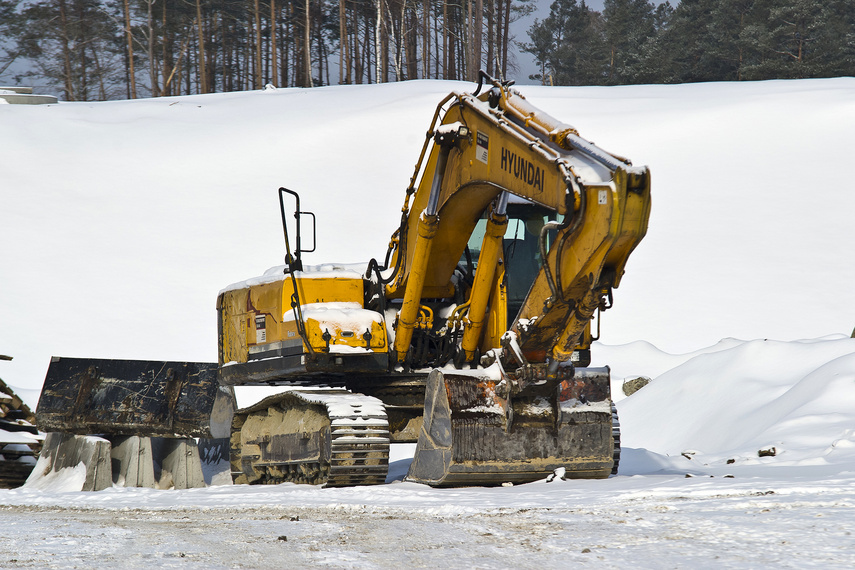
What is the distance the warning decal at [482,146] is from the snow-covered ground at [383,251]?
2332 millimetres

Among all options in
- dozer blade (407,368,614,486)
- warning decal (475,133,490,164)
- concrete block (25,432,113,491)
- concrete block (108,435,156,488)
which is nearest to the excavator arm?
warning decal (475,133,490,164)

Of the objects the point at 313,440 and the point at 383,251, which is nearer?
the point at 313,440

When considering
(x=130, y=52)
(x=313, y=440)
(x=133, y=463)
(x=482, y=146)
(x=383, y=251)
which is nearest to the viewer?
(x=482, y=146)

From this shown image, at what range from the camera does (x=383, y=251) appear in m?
22.6

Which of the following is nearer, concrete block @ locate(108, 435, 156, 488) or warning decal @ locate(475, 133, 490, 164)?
warning decal @ locate(475, 133, 490, 164)

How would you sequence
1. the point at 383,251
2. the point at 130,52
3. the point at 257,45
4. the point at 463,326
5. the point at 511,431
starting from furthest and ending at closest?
1. the point at 257,45
2. the point at 130,52
3. the point at 383,251
4. the point at 463,326
5. the point at 511,431

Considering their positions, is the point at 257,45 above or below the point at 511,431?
above

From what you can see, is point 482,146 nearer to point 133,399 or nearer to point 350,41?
point 133,399

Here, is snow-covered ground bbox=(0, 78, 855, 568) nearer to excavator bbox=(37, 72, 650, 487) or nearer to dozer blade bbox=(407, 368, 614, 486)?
dozer blade bbox=(407, 368, 614, 486)

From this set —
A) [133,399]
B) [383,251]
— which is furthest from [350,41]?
[133,399]

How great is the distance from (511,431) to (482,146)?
208 cm

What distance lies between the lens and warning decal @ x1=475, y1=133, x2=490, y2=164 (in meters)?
6.70

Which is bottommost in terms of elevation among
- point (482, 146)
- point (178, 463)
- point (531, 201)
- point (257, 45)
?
point (178, 463)

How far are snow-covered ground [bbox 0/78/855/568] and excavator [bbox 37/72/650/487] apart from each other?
52 cm
